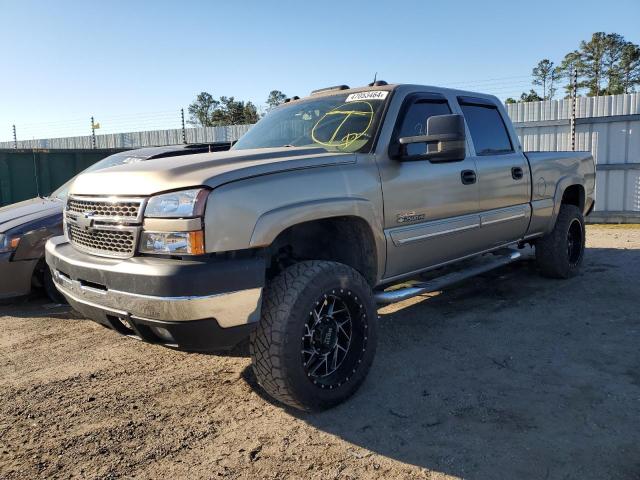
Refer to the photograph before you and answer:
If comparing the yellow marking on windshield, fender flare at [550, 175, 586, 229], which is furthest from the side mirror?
fender flare at [550, 175, 586, 229]

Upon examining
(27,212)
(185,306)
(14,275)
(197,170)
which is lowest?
(14,275)

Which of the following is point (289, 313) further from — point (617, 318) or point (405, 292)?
point (617, 318)

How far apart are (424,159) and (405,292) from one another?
3.04 ft

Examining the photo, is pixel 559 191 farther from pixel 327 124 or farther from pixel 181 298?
pixel 181 298

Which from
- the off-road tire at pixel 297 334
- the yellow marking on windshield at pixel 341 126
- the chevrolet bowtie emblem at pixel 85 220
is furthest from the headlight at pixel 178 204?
the yellow marking on windshield at pixel 341 126

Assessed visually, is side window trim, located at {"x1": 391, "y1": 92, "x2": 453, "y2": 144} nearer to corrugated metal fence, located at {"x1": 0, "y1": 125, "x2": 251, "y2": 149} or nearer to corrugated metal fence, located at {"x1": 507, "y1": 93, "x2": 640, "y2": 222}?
corrugated metal fence, located at {"x1": 507, "y1": 93, "x2": 640, "y2": 222}

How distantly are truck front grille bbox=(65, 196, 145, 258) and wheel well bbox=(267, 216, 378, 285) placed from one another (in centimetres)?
88

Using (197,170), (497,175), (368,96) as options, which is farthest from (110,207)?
(497,175)

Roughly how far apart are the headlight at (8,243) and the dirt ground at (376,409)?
33.2 inches

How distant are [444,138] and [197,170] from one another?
5.17 feet

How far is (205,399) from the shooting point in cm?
326

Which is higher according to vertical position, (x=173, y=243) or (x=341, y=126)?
(x=341, y=126)

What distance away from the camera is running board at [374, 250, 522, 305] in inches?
139

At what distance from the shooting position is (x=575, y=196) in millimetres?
6316
